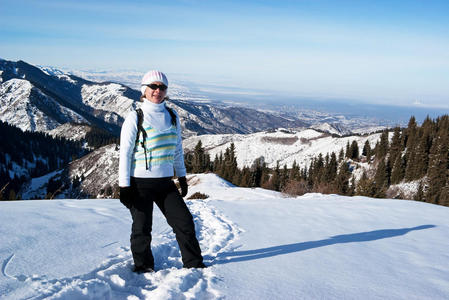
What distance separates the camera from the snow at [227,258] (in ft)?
10.7

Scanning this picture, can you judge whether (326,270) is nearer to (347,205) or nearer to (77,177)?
(347,205)

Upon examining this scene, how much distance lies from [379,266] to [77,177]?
137 m

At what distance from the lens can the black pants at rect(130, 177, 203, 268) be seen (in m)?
3.86

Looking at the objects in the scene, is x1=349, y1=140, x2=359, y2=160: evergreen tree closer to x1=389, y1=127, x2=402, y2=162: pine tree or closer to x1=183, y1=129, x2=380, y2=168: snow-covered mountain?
x1=389, y1=127, x2=402, y2=162: pine tree

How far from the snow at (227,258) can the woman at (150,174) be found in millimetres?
330

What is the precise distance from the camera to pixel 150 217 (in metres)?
3.97

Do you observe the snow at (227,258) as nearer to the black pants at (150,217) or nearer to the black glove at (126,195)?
the black pants at (150,217)

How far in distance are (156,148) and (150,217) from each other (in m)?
0.96

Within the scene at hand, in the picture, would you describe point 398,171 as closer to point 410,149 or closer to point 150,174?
point 410,149

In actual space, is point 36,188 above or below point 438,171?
below

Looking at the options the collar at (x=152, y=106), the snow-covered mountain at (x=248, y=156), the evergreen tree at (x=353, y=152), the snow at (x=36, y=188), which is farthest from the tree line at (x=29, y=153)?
the collar at (x=152, y=106)

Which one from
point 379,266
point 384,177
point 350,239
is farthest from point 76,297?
point 384,177

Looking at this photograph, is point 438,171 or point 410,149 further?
point 410,149

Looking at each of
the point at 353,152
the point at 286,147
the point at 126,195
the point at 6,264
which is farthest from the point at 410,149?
the point at 6,264
